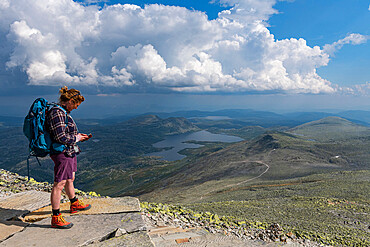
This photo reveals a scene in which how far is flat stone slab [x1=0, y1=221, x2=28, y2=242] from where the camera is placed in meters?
6.09

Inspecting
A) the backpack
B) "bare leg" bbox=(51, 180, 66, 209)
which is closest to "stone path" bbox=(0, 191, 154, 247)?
"bare leg" bbox=(51, 180, 66, 209)

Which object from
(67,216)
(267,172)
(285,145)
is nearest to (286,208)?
(67,216)

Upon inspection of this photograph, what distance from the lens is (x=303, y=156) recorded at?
10319cm

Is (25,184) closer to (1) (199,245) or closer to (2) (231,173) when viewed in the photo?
(1) (199,245)

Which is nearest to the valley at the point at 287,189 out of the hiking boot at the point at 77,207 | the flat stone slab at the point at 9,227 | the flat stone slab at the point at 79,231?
Answer: the flat stone slab at the point at 79,231

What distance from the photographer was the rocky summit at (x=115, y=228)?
5.94m

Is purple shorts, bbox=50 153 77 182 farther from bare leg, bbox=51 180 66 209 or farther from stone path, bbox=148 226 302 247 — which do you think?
stone path, bbox=148 226 302 247

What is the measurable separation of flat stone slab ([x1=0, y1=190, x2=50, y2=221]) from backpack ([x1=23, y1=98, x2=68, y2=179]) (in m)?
2.81

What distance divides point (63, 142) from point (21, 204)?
4.13 m

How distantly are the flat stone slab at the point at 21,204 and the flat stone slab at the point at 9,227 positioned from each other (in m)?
0.53

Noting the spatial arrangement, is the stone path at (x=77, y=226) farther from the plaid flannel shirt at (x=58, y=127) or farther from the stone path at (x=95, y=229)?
the plaid flannel shirt at (x=58, y=127)

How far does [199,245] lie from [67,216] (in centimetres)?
470

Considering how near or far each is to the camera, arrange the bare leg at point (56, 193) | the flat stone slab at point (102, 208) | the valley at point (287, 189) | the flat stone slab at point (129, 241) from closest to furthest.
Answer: the flat stone slab at point (129, 241)
the bare leg at point (56, 193)
the flat stone slab at point (102, 208)
the valley at point (287, 189)

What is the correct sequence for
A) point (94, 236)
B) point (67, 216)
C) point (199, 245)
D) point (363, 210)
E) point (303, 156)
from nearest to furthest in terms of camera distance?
point (94, 236)
point (67, 216)
point (199, 245)
point (363, 210)
point (303, 156)
